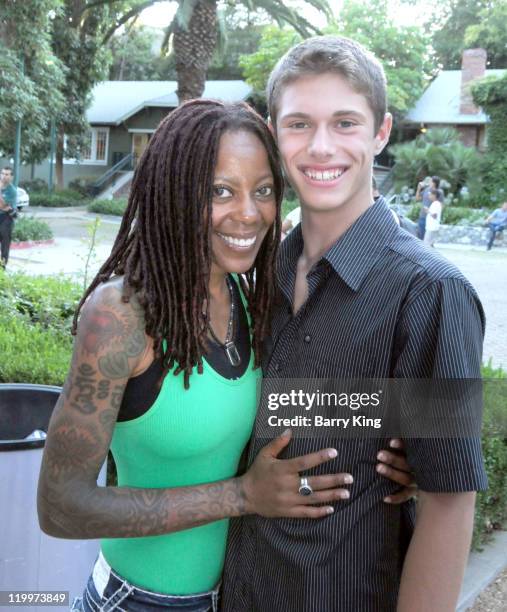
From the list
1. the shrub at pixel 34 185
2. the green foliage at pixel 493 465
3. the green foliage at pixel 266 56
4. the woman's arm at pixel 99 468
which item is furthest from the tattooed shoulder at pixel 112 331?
the shrub at pixel 34 185

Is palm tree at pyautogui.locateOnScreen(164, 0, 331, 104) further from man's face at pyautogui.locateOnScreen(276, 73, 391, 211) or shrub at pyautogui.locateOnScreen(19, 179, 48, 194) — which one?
shrub at pyautogui.locateOnScreen(19, 179, 48, 194)

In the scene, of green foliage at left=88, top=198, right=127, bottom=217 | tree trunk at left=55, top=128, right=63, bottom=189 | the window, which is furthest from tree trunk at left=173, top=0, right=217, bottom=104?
the window

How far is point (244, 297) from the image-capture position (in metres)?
2.05

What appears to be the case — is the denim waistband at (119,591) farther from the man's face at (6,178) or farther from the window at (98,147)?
the window at (98,147)

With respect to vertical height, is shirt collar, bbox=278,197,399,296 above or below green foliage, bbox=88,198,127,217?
above

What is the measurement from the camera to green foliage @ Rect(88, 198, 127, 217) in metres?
29.2

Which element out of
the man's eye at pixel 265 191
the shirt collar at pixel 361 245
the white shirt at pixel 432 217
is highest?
the man's eye at pixel 265 191

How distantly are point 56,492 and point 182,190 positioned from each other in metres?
0.72

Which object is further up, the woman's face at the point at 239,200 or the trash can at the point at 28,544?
the woman's face at the point at 239,200

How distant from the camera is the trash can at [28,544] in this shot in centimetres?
272

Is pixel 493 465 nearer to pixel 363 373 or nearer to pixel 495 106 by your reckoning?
pixel 363 373

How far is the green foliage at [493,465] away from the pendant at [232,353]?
2.45 metres

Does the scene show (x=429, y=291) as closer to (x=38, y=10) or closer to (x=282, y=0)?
(x=282, y=0)

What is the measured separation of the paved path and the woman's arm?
5.08m
